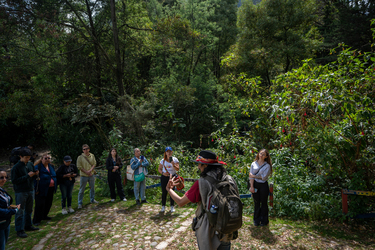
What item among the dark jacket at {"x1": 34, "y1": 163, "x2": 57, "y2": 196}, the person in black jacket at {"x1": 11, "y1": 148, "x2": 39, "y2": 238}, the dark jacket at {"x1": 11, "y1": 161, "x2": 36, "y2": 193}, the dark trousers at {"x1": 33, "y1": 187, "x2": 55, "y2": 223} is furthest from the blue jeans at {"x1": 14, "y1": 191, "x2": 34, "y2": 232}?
the dark jacket at {"x1": 34, "y1": 163, "x2": 57, "y2": 196}

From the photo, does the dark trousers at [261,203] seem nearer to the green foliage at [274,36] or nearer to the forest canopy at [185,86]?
the forest canopy at [185,86]

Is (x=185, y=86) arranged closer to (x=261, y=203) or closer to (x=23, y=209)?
(x=261, y=203)

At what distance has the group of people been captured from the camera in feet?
10.2

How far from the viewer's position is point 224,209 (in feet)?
9.25

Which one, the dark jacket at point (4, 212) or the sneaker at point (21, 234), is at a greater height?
the dark jacket at point (4, 212)

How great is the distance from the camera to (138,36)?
57.2 ft

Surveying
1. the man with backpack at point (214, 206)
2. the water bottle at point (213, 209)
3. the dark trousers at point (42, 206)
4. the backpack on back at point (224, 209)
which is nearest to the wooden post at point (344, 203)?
the man with backpack at point (214, 206)

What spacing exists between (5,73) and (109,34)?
6387 mm

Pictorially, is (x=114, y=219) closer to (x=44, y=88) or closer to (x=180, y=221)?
(x=180, y=221)

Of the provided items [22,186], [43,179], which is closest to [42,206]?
[43,179]

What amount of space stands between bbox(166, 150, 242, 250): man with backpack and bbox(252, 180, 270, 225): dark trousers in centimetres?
279

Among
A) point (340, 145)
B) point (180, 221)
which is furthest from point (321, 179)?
point (180, 221)

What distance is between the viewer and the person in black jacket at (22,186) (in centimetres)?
566

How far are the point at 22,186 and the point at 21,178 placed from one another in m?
0.26
